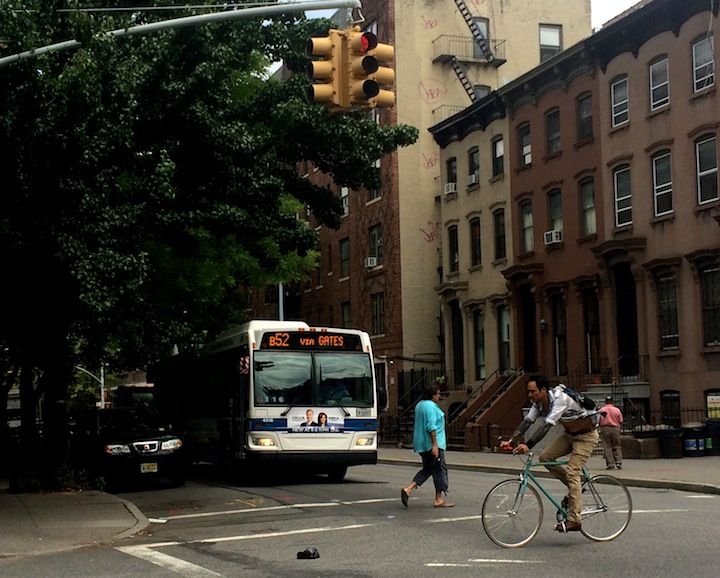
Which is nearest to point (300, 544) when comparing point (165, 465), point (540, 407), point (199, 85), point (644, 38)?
point (540, 407)

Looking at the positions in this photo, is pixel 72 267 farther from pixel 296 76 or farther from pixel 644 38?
pixel 644 38

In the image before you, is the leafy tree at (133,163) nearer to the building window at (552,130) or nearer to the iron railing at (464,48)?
the building window at (552,130)

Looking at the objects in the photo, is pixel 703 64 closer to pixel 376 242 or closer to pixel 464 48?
pixel 464 48

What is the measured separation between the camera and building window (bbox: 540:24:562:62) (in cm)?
5081

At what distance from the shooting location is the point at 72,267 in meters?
15.4

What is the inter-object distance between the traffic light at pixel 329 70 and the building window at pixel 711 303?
2092cm

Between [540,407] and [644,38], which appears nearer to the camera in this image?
[540,407]

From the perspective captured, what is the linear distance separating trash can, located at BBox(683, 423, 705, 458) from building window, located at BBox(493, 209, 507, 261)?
14.1 m

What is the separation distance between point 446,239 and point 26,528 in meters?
32.0

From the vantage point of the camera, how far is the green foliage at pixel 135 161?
15438 mm

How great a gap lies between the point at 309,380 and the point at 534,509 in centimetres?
1000

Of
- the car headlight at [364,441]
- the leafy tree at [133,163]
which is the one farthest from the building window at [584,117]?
the car headlight at [364,441]

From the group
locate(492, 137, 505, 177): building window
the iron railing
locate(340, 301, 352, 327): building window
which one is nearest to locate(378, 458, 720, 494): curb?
locate(492, 137, 505, 177): building window

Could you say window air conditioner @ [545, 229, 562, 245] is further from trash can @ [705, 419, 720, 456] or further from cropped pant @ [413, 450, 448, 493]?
cropped pant @ [413, 450, 448, 493]
